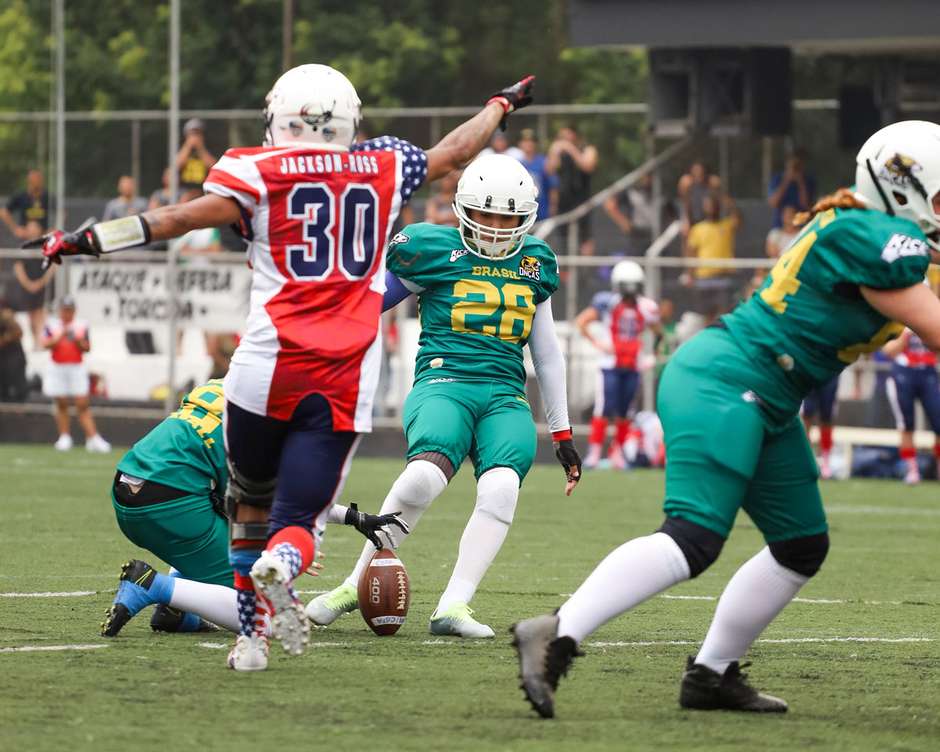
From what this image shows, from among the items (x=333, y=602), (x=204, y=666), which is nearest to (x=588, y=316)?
(x=333, y=602)

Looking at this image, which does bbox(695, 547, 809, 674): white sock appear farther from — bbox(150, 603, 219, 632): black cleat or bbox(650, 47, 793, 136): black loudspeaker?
bbox(650, 47, 793, 136): black loudspeaker

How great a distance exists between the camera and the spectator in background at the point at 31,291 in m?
22.1

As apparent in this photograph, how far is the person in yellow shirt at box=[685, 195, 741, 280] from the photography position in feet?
67.7

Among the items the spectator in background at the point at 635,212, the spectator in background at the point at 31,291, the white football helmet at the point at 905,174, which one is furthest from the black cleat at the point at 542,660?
the spectator in background at the point at 31,291

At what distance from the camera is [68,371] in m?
19.9

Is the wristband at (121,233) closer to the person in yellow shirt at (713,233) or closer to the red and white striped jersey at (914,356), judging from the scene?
the red and white striped jersey at (914,356)


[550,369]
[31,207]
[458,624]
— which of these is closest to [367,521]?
[458,624]

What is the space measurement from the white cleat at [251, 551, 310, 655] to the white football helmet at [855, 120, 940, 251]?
1.95 meters

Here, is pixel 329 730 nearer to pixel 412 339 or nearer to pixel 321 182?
pixel 321 182

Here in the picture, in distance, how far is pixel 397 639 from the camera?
6.88 meters

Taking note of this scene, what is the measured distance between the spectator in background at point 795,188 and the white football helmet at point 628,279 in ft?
8.61

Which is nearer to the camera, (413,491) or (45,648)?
(45,648)

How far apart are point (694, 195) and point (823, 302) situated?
1590cm

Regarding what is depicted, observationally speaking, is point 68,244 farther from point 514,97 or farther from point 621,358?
point 621,358
